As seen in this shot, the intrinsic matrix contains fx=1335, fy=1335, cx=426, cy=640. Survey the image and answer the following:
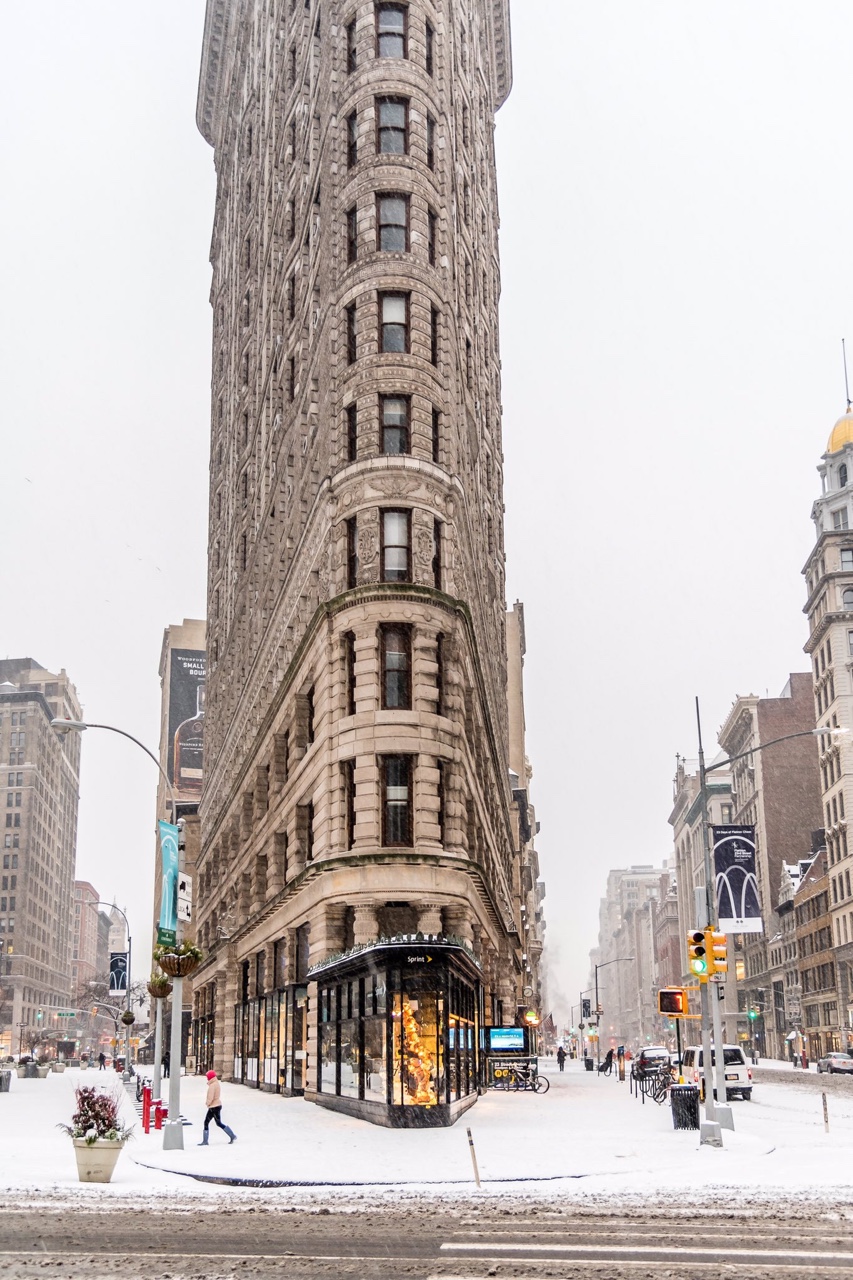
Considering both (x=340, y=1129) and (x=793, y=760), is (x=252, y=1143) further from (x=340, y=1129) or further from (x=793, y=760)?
(x=793, y=760)

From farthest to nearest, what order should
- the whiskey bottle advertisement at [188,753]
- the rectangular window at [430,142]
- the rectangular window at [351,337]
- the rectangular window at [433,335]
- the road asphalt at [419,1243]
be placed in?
the whiskey bottle advertisement at [188,753], the rectangular window at [430,142], the rectangular window at [433,335], the rectangular window at [351,337], the road asphalt at [419,1243]

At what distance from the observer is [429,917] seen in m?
40.8

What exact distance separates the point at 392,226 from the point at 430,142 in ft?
16.4

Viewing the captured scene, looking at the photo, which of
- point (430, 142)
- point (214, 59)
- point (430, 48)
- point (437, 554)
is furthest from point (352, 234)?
point (214, 59)

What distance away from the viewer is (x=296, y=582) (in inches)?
2142

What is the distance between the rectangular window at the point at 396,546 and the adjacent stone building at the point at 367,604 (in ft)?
0.27

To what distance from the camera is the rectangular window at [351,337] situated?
47562 mm

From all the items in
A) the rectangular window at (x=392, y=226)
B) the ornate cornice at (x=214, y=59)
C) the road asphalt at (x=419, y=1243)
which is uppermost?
the ornate cornice at (x=214, y=59)

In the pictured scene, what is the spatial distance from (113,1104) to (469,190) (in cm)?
5608

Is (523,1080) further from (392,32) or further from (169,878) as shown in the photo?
(392,32)

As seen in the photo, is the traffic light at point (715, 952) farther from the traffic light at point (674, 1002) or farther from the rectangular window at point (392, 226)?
the rectangular window at point (392, 226)

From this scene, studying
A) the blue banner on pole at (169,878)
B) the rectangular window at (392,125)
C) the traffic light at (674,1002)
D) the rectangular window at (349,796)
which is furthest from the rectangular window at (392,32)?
the traffic light at (674,1002)

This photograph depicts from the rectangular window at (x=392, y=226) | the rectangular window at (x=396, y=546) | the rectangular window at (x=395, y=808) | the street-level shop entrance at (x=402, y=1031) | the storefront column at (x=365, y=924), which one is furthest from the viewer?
the rectangular window at (x=392, y=226)

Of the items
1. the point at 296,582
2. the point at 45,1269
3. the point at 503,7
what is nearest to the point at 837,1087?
the point at 296,582
